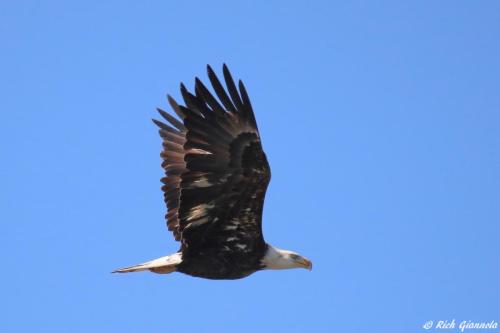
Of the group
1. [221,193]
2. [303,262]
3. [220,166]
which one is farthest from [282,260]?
[220,166]

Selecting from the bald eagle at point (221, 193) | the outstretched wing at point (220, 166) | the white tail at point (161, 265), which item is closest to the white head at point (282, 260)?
A: the bald eagle at point (221, 193)

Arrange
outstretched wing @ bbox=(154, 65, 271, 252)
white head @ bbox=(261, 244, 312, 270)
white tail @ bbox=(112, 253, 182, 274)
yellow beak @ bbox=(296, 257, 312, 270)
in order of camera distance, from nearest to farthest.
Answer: outstretched wing @ bbox=(154, 65, 271, 252), white tail @ bbox=(112, 253, 182, 274), white head @ bbox=(261, 244, 312, 270), yellow beak @ bbox=(296, 257, 312, 270)

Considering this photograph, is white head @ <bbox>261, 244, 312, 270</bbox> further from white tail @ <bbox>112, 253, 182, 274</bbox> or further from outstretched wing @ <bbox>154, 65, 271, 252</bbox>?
white tail @ <bbox>112, 253, 182, 274</bbox>

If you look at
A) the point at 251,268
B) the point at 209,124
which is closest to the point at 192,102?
the point at 209,124

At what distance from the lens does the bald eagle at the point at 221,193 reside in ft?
45.6

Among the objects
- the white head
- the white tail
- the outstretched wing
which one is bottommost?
the white tail

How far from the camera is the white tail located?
14539 mm

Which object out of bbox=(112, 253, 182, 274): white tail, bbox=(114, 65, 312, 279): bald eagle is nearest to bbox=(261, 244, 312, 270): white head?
bbox=(114, 65, 312, 279): bald eagle

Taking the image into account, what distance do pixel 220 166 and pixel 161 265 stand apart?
174cm

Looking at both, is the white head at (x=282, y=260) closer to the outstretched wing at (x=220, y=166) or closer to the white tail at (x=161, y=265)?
the outstretched wing at (x=220, y=166)

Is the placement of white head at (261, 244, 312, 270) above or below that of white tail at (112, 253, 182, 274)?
above

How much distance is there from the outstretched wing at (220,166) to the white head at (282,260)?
51cm

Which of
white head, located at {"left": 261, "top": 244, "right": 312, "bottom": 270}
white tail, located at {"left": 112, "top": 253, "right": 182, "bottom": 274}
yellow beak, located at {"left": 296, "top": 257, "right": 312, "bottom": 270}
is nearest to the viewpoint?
white tail, located at {"left": 112, "top": 253, "right": 182, "bottom": 274}

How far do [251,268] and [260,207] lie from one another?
1006mm
